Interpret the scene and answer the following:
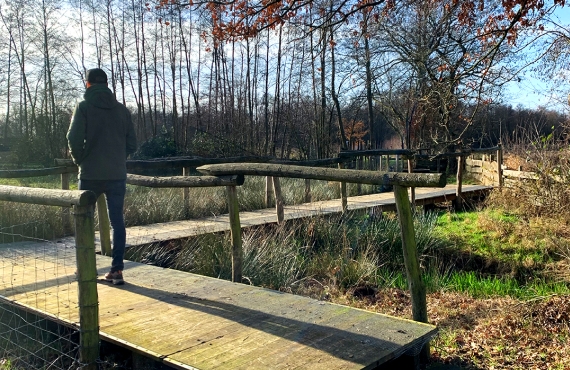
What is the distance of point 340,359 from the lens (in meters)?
2.95

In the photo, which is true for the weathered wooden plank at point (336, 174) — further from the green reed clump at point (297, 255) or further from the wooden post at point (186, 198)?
the wooden post at point (186, 198)

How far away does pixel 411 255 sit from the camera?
142 inches

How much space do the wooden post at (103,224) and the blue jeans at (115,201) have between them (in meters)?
1.20

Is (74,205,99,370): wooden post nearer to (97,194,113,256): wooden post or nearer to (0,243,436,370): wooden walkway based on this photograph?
(0,243,436,370): wooden walkway

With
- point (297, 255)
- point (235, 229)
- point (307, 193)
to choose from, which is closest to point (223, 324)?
point (235, 229)

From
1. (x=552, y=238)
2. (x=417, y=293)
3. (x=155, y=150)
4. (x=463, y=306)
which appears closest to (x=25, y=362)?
(x=417, y=293)

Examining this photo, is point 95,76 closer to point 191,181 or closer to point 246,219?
point 191,181

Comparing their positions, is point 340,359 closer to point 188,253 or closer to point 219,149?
point 188,253

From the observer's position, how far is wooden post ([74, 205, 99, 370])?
3217 mm

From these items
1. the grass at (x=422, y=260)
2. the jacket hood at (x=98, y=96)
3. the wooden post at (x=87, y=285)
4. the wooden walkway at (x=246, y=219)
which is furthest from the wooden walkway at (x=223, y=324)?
the wooden walkway at (x=246, y=219)

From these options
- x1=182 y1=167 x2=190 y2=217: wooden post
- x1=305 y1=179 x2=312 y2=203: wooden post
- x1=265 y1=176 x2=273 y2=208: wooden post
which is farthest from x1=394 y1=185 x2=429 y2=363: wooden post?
x1=305 y1=179 x2=312 y2=203: wooden post

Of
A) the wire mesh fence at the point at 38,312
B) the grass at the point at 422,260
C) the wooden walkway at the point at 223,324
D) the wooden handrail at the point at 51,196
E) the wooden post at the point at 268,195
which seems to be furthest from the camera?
→ the wooden post at the point at 268,195

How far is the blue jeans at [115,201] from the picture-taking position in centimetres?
437

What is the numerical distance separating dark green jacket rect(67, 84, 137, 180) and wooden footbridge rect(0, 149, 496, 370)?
2.13 feet
